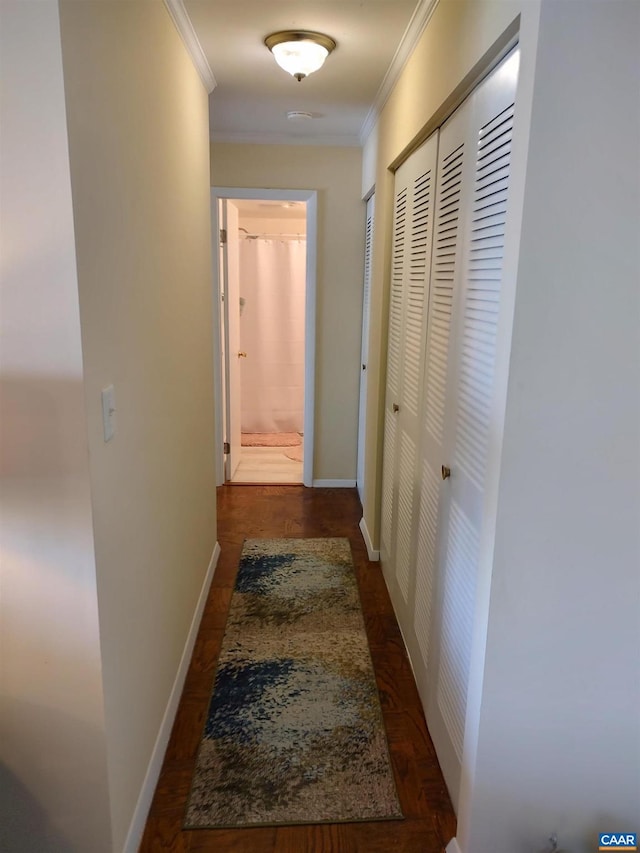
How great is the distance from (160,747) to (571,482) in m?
1.45

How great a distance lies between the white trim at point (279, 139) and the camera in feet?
11.6

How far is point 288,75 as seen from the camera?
2512 millimetres

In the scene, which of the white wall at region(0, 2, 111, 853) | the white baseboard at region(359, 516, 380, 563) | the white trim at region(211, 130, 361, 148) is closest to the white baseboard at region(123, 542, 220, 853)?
the white wall at region(0, 2, 111, 853)

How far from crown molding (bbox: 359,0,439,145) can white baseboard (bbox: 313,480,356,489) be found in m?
2.31

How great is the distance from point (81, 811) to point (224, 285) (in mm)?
3129

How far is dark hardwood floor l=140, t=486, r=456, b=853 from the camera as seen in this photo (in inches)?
59.7

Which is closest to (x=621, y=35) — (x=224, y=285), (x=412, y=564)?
(x=412, y=564)

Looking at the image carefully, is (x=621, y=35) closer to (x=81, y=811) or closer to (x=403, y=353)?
(x=403, y=353)

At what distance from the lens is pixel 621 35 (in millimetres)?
1010

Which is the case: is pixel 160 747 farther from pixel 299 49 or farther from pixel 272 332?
pixel 272 332

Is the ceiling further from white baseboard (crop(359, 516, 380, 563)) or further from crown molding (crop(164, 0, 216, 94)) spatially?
white baseboard (crop(359, 516, 380, 563))

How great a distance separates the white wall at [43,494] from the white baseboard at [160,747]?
17 centimetres

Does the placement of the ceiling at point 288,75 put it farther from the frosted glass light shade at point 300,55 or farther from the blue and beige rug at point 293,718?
the blue and beige rug at point 293,718

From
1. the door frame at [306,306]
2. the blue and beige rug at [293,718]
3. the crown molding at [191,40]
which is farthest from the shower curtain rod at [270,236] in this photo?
the blue and beige rug at [293,718]
